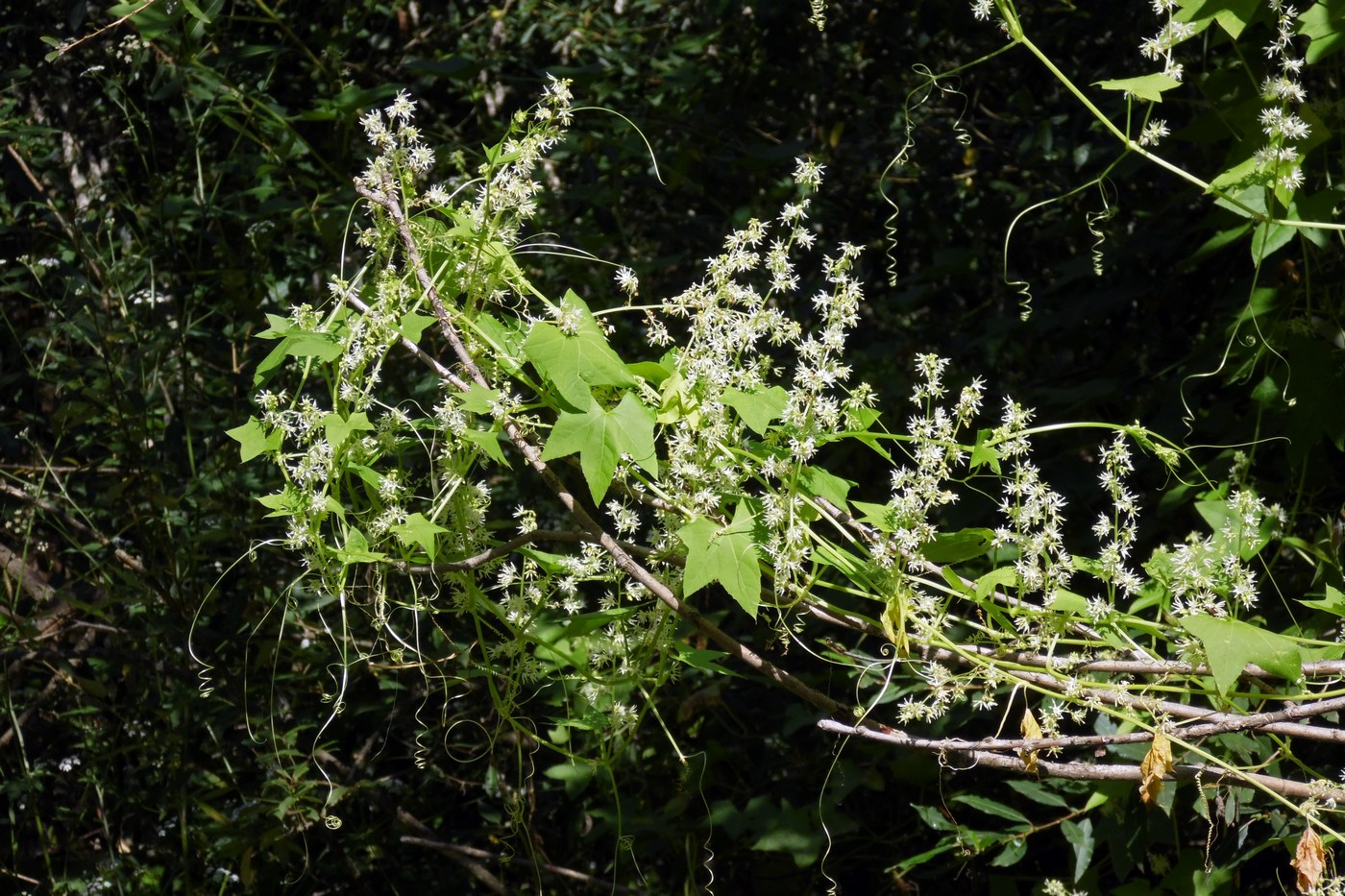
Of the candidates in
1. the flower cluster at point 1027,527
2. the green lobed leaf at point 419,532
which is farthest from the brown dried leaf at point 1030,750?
the green lobed leaf at point 419,532

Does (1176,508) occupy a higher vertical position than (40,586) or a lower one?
higher

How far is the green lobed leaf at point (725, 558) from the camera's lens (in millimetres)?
869

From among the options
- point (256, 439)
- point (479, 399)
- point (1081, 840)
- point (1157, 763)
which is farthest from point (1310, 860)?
point (256, 439)

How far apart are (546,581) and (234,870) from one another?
1305mm

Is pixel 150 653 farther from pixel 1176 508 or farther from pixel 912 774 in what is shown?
pixel 1176 508

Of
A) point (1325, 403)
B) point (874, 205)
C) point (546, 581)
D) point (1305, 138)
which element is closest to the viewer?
point (546, 581)

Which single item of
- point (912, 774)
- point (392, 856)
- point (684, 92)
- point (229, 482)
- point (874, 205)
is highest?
point (684, 92)

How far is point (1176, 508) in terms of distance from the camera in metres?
1.67

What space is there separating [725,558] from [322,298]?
1.45m

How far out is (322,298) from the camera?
Result: 2.14m

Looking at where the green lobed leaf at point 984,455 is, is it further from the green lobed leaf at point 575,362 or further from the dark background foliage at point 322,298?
the dark background foliage at point 322,298

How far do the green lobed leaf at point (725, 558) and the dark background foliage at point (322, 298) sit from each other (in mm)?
877

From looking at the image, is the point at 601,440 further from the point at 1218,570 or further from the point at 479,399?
the point at 1218,570

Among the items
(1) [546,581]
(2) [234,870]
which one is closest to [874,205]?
(1) [546,581]
